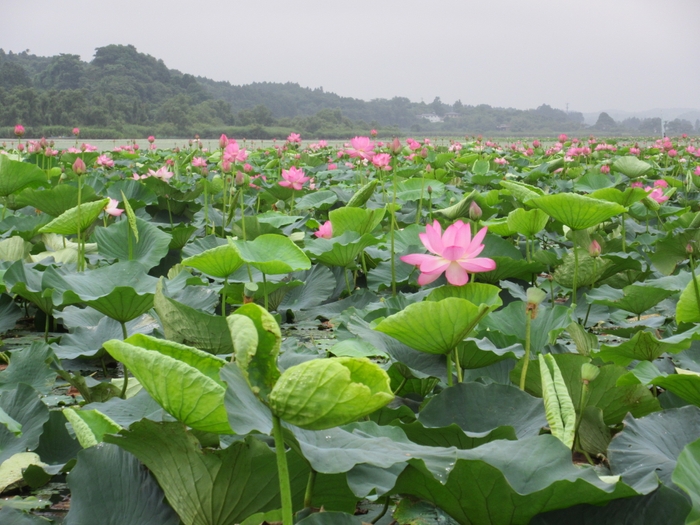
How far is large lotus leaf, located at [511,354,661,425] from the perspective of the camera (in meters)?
0.99

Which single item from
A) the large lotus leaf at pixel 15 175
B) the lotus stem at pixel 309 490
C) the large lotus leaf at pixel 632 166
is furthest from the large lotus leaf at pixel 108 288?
the large lotus leaf at pixel 632 166

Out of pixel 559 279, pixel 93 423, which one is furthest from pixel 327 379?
pixel 559 279

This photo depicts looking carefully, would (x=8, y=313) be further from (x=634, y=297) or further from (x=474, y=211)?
(x=634, y=297)

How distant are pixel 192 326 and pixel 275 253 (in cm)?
48

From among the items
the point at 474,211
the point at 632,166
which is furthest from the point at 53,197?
the point at 632,166

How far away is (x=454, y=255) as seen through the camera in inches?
43.5

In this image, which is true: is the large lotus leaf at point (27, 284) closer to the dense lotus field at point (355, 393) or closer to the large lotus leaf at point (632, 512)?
the dense lotus field at point (355, 393)

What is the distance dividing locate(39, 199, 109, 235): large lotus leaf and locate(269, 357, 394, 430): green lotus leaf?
1.47 m

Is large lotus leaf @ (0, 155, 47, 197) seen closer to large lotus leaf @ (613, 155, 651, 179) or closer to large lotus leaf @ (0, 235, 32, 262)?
large lotus leaf @ (0, 235, 32, 262)

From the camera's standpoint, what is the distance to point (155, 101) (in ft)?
119

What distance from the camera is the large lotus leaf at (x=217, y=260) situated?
148cm

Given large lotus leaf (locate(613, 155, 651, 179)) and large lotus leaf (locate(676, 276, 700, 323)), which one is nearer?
large lotus leaf (locate(676, 276, 700, 323))

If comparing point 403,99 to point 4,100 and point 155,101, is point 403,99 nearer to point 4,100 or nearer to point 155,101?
point 155,101

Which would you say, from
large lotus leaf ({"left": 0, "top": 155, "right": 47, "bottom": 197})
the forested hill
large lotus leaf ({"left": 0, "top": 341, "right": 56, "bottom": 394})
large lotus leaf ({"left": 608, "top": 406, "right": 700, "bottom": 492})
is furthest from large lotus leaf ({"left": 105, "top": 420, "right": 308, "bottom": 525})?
the forested hill
